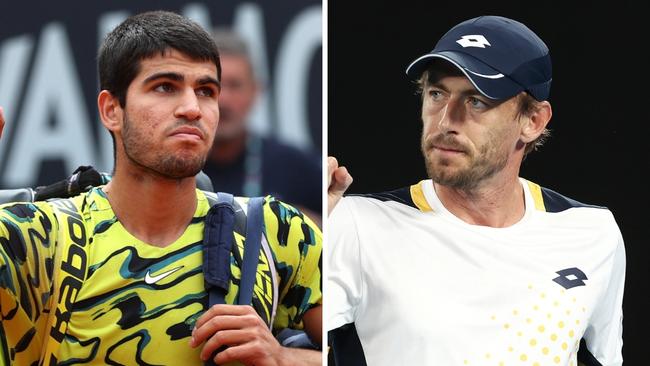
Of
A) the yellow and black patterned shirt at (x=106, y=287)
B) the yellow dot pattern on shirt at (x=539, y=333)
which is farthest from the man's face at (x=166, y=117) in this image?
the yellow dot pattern on shirt at (x=539, y=333)

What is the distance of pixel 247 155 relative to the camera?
2.26 metres

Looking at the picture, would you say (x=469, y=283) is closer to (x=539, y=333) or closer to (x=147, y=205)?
(x=539, y=333)

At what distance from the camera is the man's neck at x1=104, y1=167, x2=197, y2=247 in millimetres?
1998

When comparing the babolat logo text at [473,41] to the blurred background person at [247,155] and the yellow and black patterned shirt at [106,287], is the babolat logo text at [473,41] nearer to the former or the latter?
the blurred background person at [247,155]

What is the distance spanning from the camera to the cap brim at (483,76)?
225 cm

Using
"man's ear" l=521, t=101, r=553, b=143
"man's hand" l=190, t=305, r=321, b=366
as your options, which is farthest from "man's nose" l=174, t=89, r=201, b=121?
"man's ear" l=521, t=101, r=553, b=143

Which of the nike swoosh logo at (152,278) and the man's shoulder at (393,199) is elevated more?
the man's shoulder at (393,199)

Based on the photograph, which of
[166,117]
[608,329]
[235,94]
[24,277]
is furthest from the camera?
[608,329]

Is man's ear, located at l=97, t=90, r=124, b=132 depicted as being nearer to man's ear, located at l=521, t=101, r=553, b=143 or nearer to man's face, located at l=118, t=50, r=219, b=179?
man's face, located at l=118, t=50, r=219, b=179

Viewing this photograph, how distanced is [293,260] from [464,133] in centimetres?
48

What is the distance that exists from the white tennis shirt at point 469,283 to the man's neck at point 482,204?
18mm

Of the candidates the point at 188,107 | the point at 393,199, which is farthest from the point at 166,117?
the point at 393,199

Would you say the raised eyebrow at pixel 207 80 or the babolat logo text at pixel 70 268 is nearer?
the babolat logo text at pixel 70 268

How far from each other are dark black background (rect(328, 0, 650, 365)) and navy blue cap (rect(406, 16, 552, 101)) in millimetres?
60
